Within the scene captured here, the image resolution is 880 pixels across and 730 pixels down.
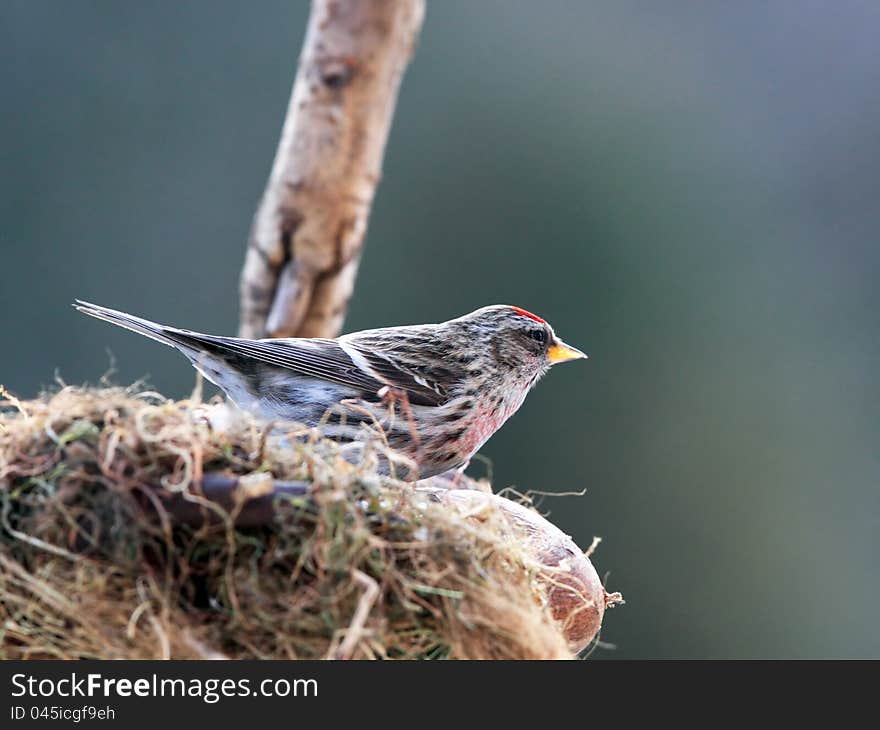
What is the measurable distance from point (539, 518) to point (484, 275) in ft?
14.3

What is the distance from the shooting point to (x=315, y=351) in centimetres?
300

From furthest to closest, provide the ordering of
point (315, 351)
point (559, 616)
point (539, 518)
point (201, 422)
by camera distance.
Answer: point (315, 351), point (539, 518), point (559, 616), point (201, 422)

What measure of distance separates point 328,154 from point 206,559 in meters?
2.07

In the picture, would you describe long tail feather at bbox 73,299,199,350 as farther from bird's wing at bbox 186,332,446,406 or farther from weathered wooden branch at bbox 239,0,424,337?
weathered wooden branch at bbox 239,0,424,337

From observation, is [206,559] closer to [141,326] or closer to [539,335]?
[141,326]

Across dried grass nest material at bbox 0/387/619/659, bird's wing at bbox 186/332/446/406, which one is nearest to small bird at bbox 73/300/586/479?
bird's wing at bbox 186/332/446/406

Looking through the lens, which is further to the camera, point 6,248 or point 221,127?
point 221,127

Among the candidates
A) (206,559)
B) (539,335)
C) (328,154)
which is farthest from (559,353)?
(206,559)

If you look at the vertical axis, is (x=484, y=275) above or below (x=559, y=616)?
above

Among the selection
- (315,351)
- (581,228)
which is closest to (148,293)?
(581,228)

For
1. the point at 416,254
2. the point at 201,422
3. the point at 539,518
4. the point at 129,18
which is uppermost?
the point at 129,18

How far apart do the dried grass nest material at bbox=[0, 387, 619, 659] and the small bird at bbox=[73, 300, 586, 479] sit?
89 cm

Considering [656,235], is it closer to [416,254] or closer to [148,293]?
[416,254]

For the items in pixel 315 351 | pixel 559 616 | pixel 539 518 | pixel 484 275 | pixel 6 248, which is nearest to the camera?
pixel 559 616
